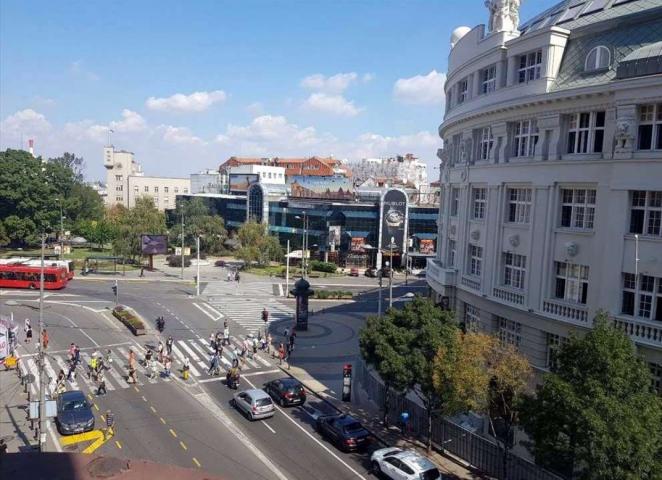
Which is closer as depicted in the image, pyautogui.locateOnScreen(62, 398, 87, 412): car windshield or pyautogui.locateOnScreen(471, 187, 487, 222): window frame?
pyautogui.locateOnScreen(62, 398, 87, 412): car windshield

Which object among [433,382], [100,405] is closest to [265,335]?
[100,405]

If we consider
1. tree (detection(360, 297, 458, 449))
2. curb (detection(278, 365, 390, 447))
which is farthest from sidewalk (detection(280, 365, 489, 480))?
tree (detection(360, 297, 458, 449))

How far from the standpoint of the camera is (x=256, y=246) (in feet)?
273

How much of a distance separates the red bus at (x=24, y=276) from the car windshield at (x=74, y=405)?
1513 inches

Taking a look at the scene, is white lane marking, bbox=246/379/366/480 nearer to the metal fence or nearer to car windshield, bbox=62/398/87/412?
the metal fence

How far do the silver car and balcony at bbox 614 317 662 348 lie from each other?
16842 millimetres

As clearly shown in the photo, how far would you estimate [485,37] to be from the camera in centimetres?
3206

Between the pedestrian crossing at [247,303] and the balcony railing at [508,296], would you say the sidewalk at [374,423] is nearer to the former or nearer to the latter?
the balcony railing at [508,296]

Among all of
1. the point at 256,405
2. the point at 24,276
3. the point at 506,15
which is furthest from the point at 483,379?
the point at 24,276

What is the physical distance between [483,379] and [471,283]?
11.8 m

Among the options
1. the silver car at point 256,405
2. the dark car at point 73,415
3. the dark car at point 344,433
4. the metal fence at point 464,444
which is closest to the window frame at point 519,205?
the metal fence at point 464,444

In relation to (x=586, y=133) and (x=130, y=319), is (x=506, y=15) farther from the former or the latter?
(x=130, y=319)

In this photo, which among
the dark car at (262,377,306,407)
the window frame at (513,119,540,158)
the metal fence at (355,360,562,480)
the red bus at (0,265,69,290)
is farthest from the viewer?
the red bus at (0,265,69,290)

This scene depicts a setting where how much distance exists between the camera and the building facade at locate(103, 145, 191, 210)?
148 m
